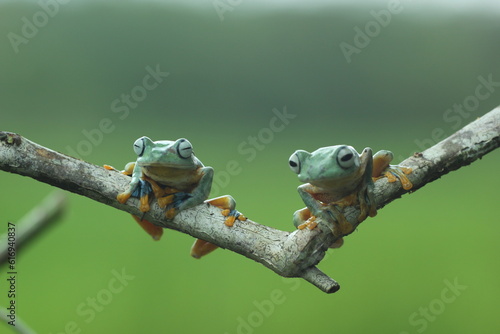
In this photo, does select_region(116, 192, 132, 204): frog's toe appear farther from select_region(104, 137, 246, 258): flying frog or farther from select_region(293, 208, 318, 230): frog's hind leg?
select_region(293, 208, 318, 230): frog's hind leg

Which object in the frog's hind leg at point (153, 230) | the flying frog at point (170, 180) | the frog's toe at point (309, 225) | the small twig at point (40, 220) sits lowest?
the small twig at point (40, 220)

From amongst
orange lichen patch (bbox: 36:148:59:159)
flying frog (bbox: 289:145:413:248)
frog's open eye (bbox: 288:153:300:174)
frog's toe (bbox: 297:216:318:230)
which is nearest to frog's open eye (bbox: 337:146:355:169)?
flying frog (bbox: 289:145:413:248)

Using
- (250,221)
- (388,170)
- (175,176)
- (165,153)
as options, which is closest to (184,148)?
(165,153)

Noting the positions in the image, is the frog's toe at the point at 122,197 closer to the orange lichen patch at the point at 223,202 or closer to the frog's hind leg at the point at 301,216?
the orange lichen patch at the point at 223,202

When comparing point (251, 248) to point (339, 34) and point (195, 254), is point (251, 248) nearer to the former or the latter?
point (195, 254)

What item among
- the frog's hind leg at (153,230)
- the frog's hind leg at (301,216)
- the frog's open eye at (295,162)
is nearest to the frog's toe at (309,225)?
the frog's hind leg at (301,216)

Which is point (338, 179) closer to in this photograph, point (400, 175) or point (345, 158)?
point (345, 158)
